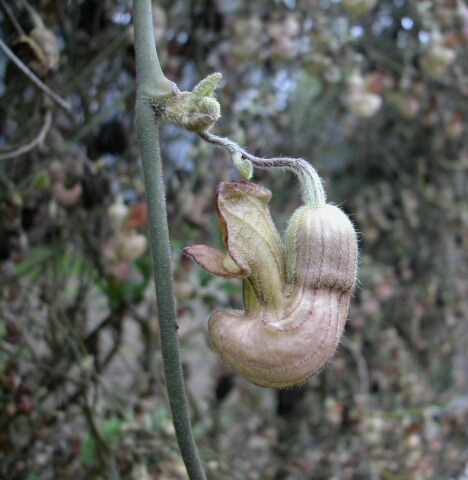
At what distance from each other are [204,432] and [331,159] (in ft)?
5.16

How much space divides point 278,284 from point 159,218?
18cm

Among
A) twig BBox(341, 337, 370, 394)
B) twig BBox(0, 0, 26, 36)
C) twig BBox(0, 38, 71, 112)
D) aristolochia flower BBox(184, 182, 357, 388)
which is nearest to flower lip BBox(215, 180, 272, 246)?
aristolochia flower BBox(184, 182, 357, 388)

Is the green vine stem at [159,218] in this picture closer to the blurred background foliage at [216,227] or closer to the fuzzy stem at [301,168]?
the fuzzy stem at [301,168]

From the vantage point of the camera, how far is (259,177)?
2027mm

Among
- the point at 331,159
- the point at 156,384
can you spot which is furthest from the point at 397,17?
the point at 156,384

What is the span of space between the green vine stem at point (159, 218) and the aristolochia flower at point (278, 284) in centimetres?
7

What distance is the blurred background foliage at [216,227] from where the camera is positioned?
53.3 inches

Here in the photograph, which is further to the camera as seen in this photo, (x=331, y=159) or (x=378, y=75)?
(x=331, y=159)

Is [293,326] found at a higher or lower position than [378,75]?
lower

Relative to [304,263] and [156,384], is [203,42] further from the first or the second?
[304,263]

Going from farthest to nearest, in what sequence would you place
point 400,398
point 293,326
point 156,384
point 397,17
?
1. point 400,398
2. point 397,17
3. point 156,384
4. point 293,326

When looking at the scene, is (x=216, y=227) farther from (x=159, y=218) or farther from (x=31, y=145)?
(x=159, y=218)

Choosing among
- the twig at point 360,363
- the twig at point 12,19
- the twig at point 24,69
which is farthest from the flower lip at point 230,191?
the twig at point 360,363

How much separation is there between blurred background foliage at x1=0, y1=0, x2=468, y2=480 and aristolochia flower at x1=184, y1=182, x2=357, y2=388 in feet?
1.62
